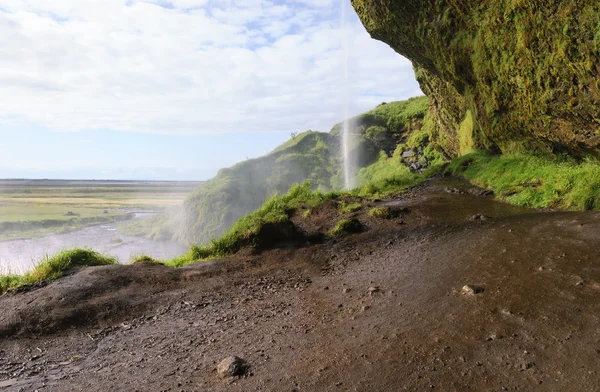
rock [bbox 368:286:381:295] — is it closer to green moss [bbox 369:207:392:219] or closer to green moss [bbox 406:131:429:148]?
green moss [bbox 369:207:392:219]

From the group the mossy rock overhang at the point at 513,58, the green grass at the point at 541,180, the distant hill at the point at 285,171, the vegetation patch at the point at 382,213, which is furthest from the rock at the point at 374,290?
the distant hill at the point at 285,171

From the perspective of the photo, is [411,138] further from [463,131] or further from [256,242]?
[256,242]

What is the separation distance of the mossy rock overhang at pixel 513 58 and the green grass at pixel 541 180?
1.86 feet

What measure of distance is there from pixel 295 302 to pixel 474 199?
8.30 metres

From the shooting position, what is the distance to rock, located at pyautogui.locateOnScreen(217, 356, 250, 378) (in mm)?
4738

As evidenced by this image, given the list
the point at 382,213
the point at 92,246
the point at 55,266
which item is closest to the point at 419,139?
the point at 382,213

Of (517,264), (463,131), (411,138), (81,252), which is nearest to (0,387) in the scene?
(81,252)

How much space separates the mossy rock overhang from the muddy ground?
3.51 metres

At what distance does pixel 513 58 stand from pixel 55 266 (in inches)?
563

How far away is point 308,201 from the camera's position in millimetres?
13609

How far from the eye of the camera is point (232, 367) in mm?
4789

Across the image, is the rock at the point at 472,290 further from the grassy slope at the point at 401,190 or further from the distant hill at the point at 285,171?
the distant hill at the point at 285,171

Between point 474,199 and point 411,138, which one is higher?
point 411,138

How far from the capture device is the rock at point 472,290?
577 centimetres
